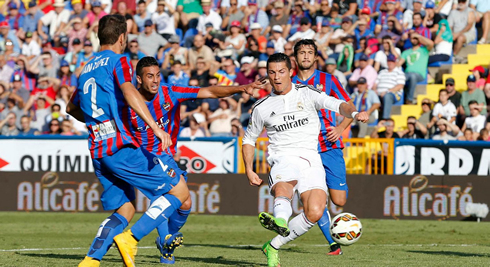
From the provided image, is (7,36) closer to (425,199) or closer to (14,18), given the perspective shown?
(14,18)

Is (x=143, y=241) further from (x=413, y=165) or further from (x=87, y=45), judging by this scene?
(x=87, y=45)

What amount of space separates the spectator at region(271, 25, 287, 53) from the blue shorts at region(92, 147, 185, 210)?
1216cm

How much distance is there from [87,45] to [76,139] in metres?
4.70

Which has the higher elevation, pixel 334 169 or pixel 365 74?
pixel 365 74

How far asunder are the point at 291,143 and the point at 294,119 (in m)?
0.25

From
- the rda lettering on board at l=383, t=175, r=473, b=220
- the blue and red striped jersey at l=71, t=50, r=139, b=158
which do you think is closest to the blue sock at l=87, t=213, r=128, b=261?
the blue and red striped jersey at l=71, t=50, r=139, b=158

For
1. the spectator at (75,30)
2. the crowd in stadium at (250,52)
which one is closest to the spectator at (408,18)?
the crowd in stadium at (250,52)

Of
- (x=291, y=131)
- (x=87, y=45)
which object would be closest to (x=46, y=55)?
(x=87, y=45)

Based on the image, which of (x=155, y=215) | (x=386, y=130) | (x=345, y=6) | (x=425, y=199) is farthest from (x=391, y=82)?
(x=155, y=215)

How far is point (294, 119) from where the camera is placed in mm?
8289

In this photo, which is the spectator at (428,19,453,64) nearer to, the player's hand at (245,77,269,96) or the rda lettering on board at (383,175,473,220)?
the rda lettering on board at (383,175,473,220)

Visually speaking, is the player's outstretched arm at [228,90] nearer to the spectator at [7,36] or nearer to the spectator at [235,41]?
the spectator at [235,41]

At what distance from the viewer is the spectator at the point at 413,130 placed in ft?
54.9

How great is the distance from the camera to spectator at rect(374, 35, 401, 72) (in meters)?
18.6
